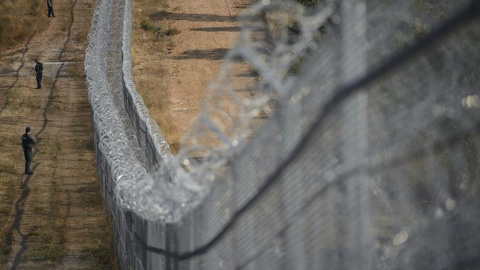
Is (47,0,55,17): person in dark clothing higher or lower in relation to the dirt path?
higher

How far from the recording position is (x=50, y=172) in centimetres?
1758

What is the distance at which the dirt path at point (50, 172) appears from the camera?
Answer: 12398 millimetres

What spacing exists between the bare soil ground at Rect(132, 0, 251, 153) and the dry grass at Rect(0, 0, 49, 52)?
12.1 ft

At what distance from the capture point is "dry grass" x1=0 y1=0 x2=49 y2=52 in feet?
113

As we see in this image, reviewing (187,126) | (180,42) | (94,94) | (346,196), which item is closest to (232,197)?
(346,196)

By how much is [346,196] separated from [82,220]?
1173 cm

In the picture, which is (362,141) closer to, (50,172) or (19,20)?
(50,172)

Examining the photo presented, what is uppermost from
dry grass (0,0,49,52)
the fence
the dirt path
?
dry grass (0,0,49,52)

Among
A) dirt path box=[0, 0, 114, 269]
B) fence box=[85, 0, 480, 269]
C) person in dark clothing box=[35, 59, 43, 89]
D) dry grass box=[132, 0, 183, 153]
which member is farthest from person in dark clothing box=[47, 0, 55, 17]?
fence box=[85, 0, 480, 269]

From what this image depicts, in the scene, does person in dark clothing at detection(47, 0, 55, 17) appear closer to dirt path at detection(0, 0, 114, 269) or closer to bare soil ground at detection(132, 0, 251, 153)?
bare soil ground at detection(132, 0, 251, 153)

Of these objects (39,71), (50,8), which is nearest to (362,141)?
(39,71)

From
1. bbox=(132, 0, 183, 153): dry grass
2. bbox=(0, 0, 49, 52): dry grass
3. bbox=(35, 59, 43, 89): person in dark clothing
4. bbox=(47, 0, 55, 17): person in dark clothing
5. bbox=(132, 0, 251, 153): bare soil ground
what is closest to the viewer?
bbox=(132, 0, 183, 153): dry grass

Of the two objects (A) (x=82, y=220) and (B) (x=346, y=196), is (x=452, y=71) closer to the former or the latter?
(B) (x=346, y=196)

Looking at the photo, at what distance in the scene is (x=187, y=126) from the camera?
2320cm
